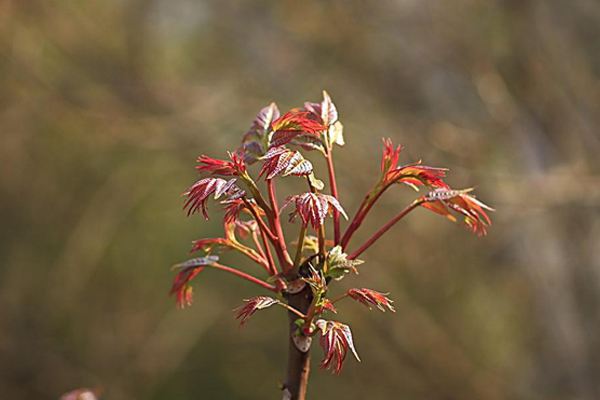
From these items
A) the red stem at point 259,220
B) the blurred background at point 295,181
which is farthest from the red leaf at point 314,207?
the blurred background at point 295,181

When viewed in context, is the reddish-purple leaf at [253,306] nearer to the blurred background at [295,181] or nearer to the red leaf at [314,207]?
the red leaf at [314,207]

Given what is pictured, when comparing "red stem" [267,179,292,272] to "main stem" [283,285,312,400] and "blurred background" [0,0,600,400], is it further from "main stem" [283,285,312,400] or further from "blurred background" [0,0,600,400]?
"blurred background" [0,0,600,400]

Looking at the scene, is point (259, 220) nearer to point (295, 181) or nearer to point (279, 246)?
point (279, 246)

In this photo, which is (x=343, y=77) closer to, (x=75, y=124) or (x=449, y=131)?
(x=449, y=131)

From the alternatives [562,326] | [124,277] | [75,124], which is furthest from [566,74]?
[124,277]

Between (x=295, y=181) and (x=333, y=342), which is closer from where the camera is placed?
(x=333, y=342)

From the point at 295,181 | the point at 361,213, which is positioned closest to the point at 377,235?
the point at 361,213

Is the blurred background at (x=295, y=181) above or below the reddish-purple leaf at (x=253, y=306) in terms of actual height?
above
